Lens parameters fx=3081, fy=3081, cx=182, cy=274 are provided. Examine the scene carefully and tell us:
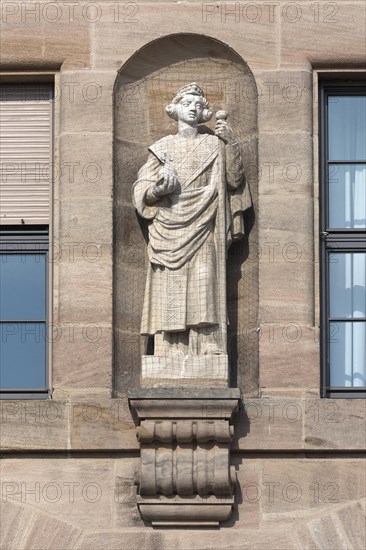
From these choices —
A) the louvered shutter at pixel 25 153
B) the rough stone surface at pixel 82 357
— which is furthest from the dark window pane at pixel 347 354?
the louvered shutter at pixel 25 153

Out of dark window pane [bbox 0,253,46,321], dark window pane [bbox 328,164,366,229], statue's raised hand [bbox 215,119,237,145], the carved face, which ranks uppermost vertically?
the carved face

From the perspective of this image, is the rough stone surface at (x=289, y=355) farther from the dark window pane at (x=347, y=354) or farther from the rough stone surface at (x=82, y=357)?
the rough stone surface at (x=82, y=357)

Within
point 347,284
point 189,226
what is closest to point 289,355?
point 347,284

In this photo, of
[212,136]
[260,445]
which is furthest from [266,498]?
[212,136]

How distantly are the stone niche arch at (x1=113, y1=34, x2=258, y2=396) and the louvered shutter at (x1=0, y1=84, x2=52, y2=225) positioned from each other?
61 cm

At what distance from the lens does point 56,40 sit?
2512 centimetres

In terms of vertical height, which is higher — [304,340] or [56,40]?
[56,40]

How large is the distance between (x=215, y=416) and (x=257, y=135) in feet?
8.11

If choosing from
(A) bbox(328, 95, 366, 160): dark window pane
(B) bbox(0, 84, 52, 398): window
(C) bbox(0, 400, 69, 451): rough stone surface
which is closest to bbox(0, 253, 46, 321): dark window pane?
(B) bbox(0, 84, 52, 398): window

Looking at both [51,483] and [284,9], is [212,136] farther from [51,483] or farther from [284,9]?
[51,483]

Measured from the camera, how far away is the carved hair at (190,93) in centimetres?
2497

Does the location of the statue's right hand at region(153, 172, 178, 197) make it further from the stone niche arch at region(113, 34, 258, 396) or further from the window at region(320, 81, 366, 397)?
the window at region(320, 81, 366, 397)

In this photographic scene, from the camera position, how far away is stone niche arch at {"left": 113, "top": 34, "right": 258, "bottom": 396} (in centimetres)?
2469

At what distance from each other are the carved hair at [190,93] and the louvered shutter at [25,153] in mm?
1017
